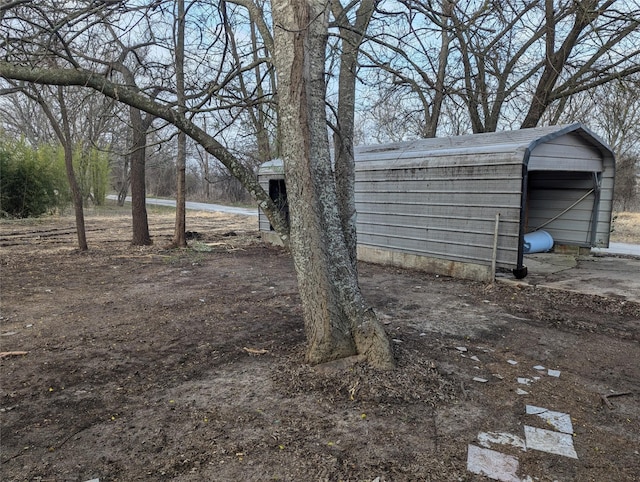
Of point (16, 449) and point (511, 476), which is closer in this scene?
point (511, 476)

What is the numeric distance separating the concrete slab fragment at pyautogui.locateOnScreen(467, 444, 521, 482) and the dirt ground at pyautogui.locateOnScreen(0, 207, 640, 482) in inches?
1.7

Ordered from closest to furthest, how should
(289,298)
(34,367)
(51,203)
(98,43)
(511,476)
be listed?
1. (511,476)
2. (34,367)
3. (289,298)
4. (98,43)
5. (51,203)

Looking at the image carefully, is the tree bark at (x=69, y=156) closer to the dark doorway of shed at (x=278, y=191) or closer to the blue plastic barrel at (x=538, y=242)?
the dark doorway of shed at (x=278, y=191)

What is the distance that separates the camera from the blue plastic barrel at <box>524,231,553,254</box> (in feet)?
28.9

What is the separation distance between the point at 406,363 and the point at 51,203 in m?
18.4

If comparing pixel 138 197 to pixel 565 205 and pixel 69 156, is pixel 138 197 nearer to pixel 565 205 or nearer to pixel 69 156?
pixel 69 156

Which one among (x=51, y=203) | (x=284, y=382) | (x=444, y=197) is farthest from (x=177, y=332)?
(x=51, y=203)

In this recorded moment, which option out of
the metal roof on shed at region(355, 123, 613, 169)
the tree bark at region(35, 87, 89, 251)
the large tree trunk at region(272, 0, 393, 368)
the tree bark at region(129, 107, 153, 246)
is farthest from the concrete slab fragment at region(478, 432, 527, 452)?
the tree bark at region(129, 107, 153, 246)

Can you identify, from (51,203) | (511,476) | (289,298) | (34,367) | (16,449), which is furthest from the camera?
(51,203)

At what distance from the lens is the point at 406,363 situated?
10.6 feet

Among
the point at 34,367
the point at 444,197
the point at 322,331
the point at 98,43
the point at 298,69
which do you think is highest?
the point at 98,43

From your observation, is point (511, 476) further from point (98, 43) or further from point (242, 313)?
point (98, 43)

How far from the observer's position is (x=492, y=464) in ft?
7.17

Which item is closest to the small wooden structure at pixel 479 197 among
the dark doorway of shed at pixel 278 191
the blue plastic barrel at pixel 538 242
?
the blue plastic barrel at pixel 538 242
